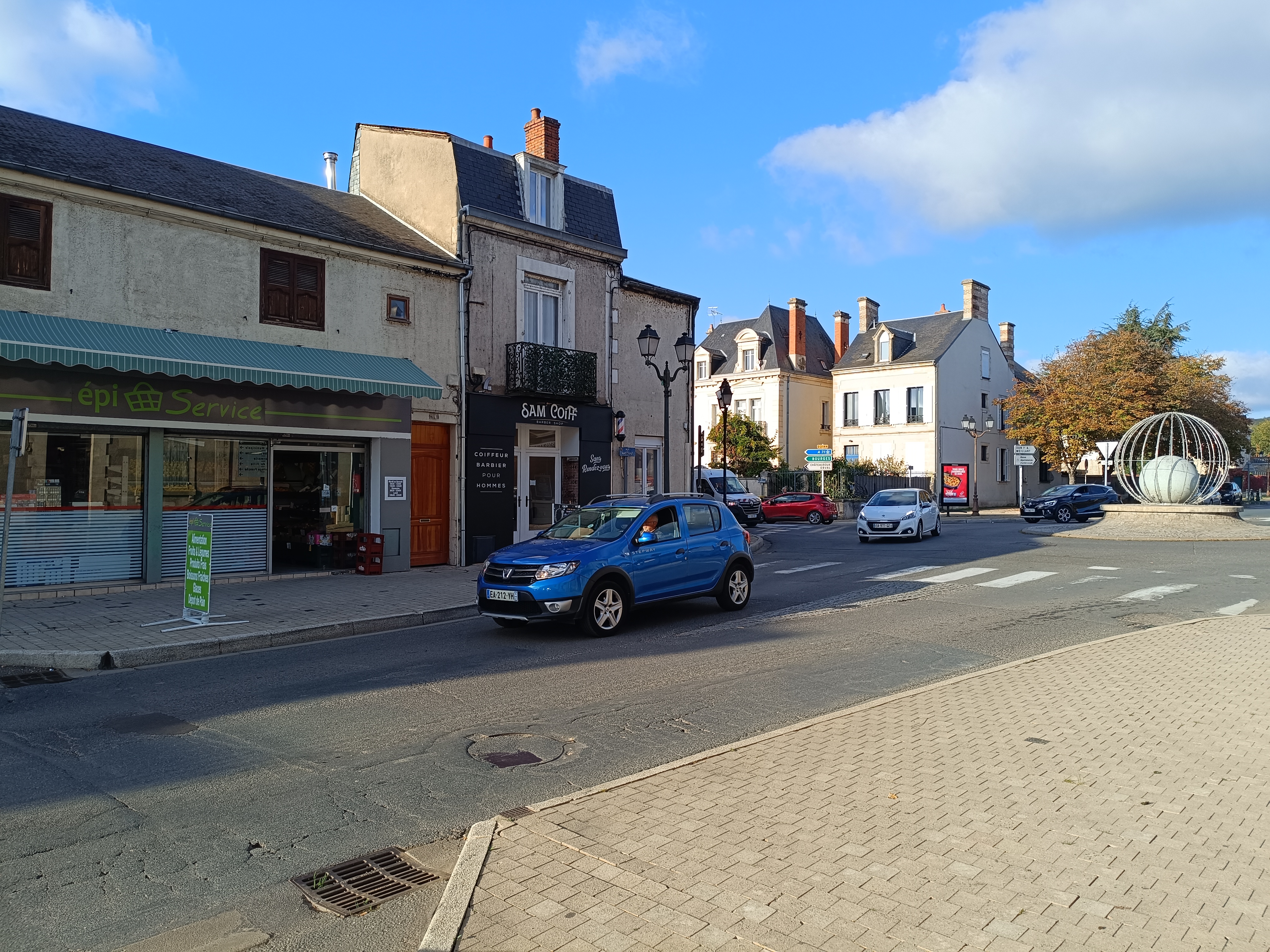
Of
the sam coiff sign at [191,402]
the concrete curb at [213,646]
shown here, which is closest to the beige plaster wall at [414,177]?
the sam coiff sign at [191,402]

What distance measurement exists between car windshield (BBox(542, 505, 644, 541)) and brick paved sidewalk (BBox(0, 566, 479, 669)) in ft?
7.06

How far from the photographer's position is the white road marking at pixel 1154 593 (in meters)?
14.1

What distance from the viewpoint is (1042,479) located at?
193ft

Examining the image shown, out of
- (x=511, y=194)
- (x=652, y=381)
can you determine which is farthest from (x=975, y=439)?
(x=511, y=194)

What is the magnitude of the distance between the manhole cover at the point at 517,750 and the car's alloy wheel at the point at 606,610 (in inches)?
159

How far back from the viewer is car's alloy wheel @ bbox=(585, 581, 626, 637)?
415 inches

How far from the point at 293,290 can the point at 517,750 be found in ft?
39.3

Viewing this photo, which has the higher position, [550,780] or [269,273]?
[269,273]

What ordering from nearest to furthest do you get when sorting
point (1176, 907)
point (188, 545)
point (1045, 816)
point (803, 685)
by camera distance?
point (1176, 907) < point (1045, 816) < point (803, 685) < point (188, 545)

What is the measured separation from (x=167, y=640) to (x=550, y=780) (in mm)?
6262

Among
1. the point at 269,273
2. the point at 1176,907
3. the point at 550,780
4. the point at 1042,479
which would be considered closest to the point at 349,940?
the point at 550,780

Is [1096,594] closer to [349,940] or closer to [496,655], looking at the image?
[496,655]

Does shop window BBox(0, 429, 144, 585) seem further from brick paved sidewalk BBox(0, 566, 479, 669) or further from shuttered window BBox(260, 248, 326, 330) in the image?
shuttered window BBox(260, 248, 326, 330)

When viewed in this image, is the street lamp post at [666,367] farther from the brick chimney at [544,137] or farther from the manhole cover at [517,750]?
the manhole cover at [517,750]
